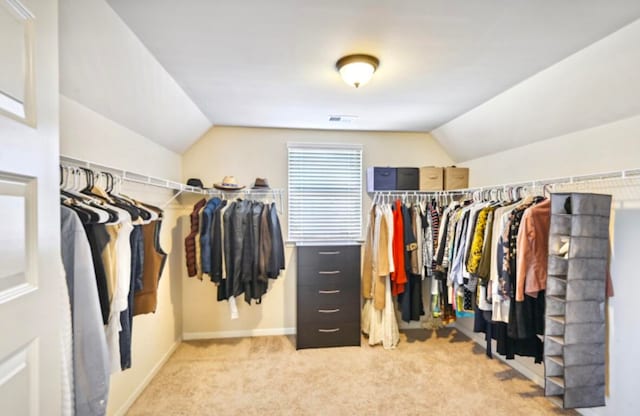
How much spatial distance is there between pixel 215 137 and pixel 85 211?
6.80 ft

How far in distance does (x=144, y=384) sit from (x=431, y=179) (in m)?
3.12

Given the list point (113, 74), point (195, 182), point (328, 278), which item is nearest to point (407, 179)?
point (328, 278)

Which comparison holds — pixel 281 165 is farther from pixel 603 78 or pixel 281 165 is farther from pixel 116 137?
pixel 603 78

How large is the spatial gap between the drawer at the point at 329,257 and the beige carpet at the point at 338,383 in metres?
0.80

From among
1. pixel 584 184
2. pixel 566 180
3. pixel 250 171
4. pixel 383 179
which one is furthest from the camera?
pixel 250 171

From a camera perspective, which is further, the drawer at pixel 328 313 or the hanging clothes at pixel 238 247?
the drawer at pixel 328 313

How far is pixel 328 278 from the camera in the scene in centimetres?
283

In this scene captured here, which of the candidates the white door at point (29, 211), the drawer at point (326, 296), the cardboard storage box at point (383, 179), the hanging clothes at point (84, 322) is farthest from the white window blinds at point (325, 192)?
the white door at point (29, 211)

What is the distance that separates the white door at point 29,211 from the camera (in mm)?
692

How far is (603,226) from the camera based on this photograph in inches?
64.2

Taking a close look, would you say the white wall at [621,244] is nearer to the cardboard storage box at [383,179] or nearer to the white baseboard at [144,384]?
the cardboard storage box at [383,179]

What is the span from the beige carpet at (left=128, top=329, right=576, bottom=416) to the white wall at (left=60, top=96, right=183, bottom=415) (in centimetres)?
17

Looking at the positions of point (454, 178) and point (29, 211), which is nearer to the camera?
point (29, 211)

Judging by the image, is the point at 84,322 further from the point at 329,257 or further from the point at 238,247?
the point at 329,257
